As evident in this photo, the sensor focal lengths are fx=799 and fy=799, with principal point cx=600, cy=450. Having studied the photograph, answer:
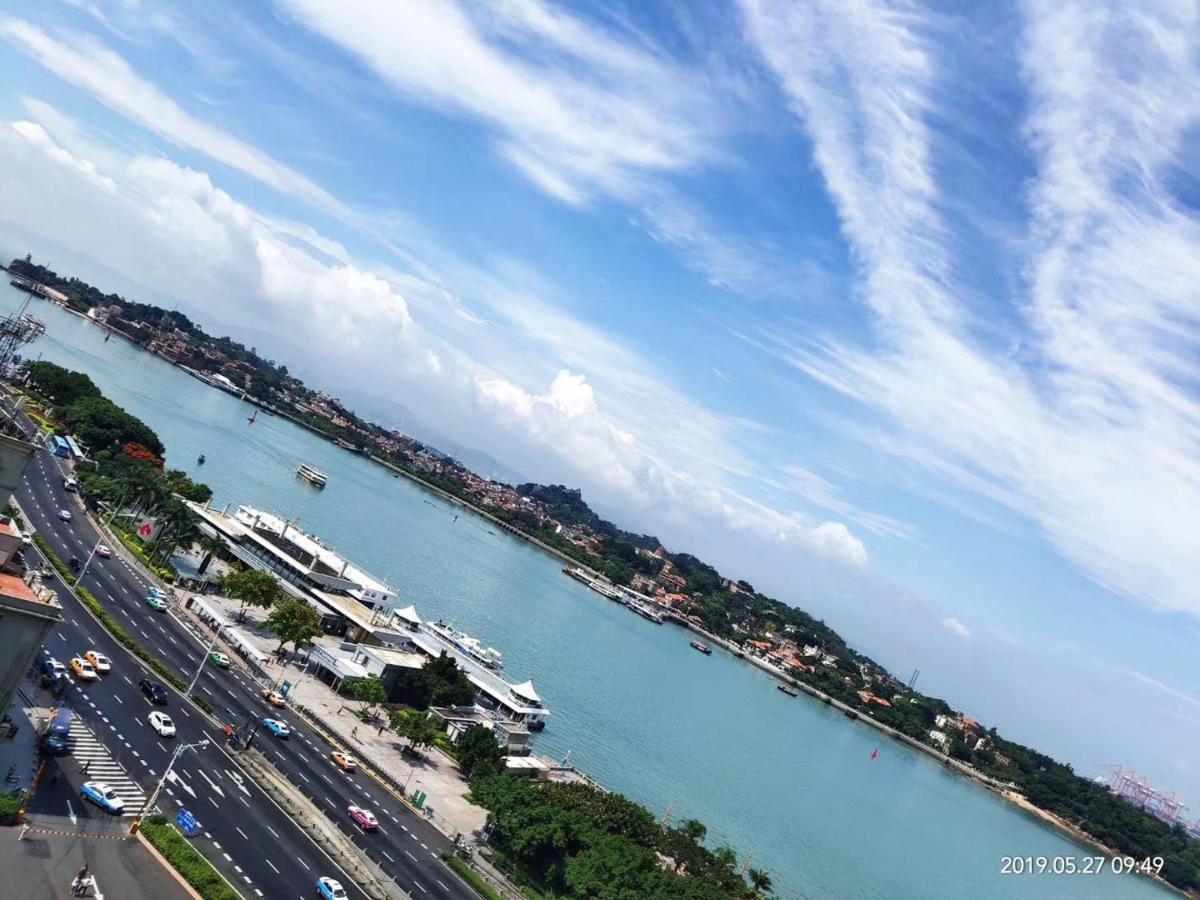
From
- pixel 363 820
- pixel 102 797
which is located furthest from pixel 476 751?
pixel 102 797

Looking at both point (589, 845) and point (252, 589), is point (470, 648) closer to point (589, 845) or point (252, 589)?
point (252, 589)

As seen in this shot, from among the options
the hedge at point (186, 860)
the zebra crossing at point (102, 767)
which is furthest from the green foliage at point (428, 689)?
the hedge at point (186, 860)

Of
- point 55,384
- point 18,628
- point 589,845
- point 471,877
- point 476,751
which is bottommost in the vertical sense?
point 471,877

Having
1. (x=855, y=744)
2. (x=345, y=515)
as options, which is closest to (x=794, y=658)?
(x=855, y=744)

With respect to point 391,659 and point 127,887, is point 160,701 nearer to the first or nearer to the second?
point 127,887

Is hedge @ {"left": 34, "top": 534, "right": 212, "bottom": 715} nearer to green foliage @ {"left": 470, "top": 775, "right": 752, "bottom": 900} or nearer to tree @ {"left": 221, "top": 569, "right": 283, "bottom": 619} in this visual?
tree @ {"left": 221, "top": 569, "right": 283, "bottom": 619}

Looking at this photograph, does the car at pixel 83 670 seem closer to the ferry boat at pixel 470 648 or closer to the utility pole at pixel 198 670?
the utility pole at pixel 198 670

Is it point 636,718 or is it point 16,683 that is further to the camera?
point 636,718

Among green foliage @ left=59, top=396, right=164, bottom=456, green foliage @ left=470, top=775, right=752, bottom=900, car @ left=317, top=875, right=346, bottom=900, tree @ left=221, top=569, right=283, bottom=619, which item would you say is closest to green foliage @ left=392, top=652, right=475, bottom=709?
tree @ left=221, top=569, right=283, bottom=619
